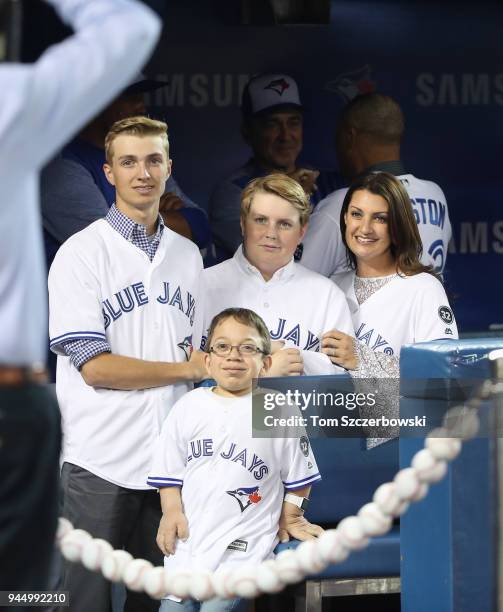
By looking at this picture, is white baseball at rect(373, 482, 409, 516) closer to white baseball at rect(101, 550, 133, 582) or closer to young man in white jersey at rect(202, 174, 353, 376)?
white baseball at rect(101, 550, 133, 582)

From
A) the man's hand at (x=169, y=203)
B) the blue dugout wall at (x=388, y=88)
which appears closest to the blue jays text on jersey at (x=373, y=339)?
the man's hand at (x=169, y=203)

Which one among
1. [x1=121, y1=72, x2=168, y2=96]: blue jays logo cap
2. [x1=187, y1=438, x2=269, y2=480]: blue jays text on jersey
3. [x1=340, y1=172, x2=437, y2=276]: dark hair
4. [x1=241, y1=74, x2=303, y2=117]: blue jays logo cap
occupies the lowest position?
[x1=187, y1=438, x2=269, y2=480]: blue jays text on jersey

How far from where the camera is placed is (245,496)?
434cm

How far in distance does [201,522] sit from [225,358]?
19.7 inches

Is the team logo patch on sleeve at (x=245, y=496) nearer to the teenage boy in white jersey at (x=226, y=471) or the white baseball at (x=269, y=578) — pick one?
the teenage boy in white jersey at (x=226, y=471)

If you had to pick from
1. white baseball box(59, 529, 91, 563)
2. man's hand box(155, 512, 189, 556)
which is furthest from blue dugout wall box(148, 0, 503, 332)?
white baseball box(59, 529, 91, 563)

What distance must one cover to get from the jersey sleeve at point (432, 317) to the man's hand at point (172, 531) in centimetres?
103

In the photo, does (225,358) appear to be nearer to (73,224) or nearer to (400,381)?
(400,381)

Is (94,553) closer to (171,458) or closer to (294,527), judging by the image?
(171,458)

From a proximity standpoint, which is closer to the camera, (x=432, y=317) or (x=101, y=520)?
(x=101, y=520)

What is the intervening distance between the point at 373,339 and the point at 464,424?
3.34ft

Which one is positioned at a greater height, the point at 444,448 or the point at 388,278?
the point at 388,278

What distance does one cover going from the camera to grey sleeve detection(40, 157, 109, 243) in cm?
519

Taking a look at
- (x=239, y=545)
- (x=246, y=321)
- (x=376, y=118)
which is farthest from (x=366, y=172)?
(x=239, y=545)
